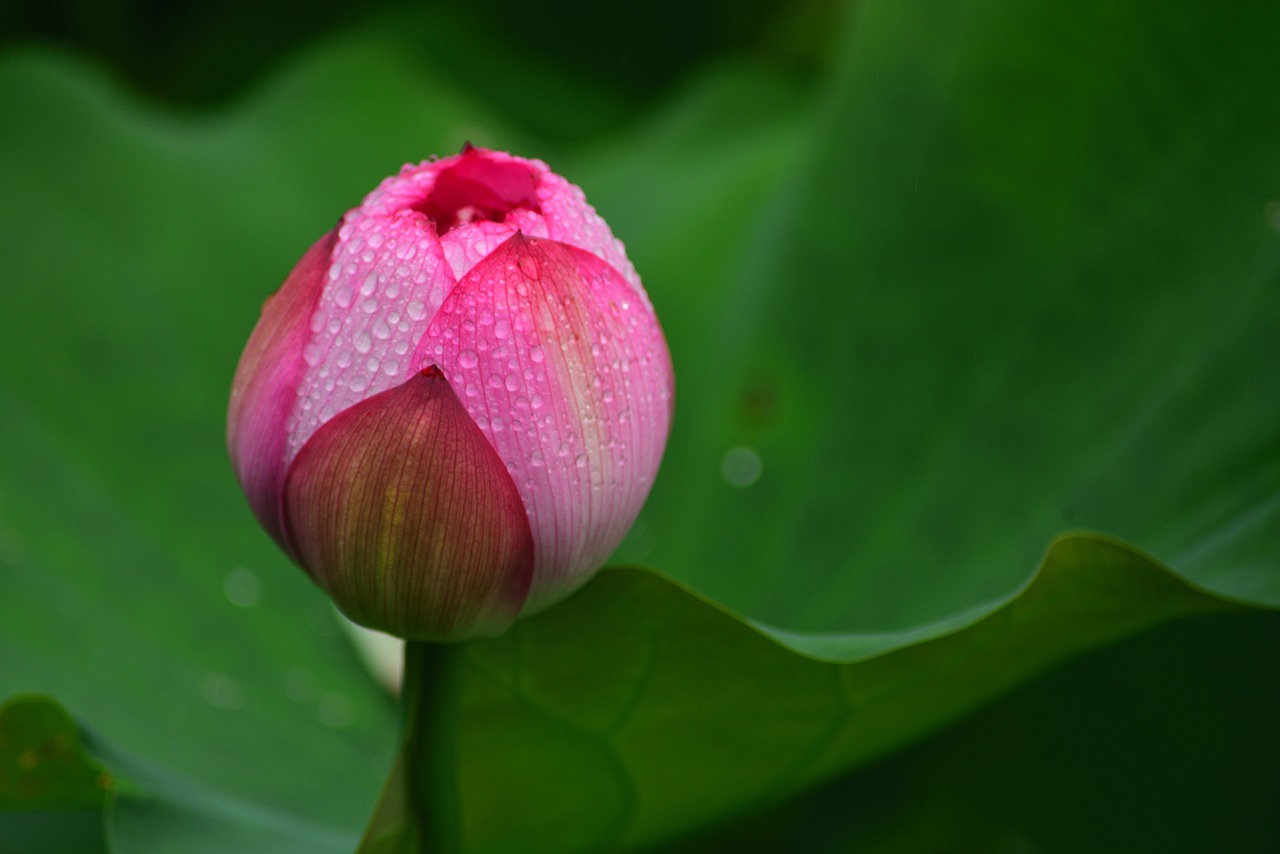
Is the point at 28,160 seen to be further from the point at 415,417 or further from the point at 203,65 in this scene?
the point at 415,417

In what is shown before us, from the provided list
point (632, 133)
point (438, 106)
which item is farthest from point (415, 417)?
point (632, 133)

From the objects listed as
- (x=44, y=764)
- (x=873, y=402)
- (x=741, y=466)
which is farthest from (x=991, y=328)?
(x=44, y=764)

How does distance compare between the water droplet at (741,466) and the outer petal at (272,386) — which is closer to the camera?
the outer petal at (272,386)

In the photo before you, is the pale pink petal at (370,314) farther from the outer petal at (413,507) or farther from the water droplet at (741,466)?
the water droplet at (741,466)

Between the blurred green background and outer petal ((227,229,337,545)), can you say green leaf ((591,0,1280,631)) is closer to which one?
the blurred green background

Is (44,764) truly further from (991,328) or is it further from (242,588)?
(991,328)

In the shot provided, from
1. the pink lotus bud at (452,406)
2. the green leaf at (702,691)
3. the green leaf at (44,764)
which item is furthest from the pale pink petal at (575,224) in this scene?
the green leaf at (44,764)
